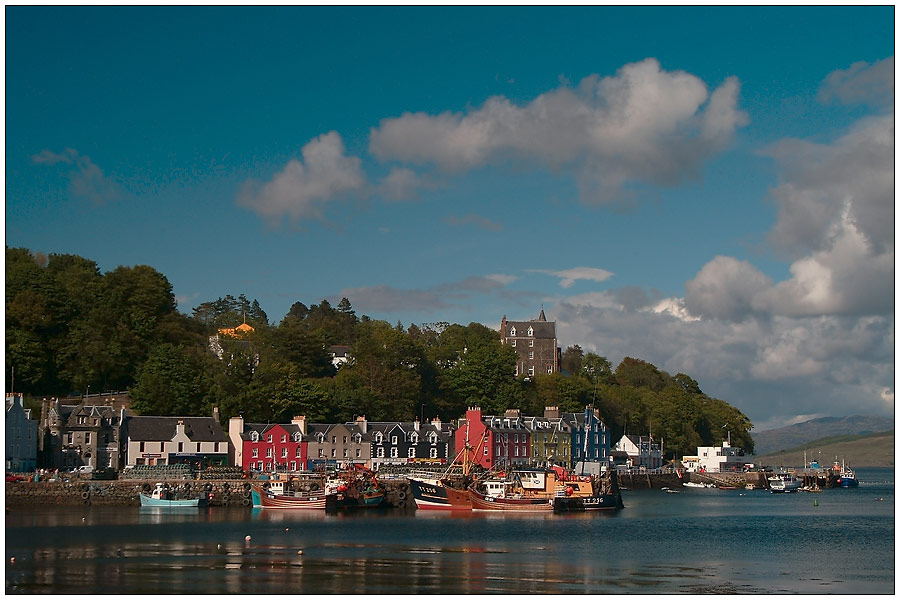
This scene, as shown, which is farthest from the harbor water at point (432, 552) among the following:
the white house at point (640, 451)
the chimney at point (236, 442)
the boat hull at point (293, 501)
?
the white house at point (640, 451)

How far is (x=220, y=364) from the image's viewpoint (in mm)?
108000

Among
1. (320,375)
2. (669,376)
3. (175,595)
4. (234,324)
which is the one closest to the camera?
(175,595)

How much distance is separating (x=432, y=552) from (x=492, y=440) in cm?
6584

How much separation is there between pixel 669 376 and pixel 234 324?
8448cm

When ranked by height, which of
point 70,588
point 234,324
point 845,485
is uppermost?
point 234,324

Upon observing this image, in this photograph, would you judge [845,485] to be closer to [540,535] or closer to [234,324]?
[234,324]

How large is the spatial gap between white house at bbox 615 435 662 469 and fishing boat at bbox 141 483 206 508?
73.7 m

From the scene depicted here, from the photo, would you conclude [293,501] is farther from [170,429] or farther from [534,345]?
[534,345]

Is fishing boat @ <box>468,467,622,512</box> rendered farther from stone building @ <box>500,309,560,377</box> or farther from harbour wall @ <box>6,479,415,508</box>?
stone building @ <box>500,309,560,377</box>

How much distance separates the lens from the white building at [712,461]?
150 m

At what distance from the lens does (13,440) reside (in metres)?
88.0

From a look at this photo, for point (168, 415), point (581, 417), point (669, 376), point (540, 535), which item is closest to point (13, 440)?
point (168, 415)

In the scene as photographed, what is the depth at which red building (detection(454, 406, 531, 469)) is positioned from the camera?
11156 cm

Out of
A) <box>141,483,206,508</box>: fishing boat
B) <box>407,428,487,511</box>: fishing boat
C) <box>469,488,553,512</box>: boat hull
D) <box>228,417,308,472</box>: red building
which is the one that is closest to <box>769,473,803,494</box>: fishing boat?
<box>228,417,308,472</box>: red building
